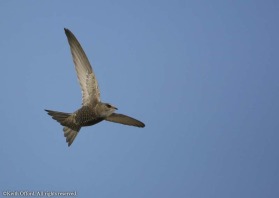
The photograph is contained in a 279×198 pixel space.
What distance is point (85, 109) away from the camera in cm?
691

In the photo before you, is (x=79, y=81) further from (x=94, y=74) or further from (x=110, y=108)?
(x=110, y=108)

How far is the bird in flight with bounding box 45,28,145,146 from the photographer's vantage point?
6.71 meters

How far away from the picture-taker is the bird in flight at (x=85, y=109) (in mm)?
6715

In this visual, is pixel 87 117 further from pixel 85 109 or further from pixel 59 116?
pixel 59 116

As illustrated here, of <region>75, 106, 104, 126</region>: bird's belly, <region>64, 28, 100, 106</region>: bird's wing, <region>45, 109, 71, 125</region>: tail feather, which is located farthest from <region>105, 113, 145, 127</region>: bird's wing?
<region>45, 109, 71, 125</region>: tail feather

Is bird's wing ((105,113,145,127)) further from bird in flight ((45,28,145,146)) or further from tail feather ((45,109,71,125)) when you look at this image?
tail feather ((45,109,71,125))

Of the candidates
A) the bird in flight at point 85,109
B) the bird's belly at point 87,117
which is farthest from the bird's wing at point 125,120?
the bird's belly at point 87,117

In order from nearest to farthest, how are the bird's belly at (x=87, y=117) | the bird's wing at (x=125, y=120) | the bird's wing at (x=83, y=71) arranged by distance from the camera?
1. the bird's belly at (x=87, y=117)
2. the bird's wing at (x=83, y=71)
3. the bird's wing at (x=125, y=120)

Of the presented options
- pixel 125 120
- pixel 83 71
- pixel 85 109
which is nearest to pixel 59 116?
pixel 85 109

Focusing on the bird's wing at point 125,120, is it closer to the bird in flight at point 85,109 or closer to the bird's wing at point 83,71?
the bird in flight at point 85,109

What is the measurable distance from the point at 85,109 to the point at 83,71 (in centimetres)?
106

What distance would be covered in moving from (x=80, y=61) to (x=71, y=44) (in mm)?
376

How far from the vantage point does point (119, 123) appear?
7.76 metres

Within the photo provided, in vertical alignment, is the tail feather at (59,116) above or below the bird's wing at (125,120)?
below
